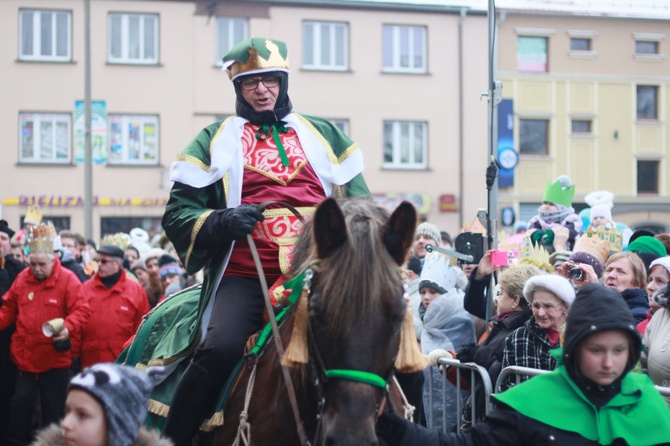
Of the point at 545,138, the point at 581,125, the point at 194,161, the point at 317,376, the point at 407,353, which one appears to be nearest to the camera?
the point at 317,376

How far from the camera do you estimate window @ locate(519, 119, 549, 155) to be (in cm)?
3366

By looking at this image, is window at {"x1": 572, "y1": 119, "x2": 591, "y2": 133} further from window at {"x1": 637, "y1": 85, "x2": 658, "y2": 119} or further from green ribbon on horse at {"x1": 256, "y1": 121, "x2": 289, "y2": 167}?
green ribbon on horse at {"x1": 256, "y1": 121, "x2": 289, "y2": 167}

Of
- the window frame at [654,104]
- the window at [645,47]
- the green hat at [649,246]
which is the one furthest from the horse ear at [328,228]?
the window at [645,47]

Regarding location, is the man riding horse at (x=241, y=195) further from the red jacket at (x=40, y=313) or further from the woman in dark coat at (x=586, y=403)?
the red jacket at (x=40, y=313)

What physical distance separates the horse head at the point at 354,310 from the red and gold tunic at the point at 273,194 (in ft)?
3.20

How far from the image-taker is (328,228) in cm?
366

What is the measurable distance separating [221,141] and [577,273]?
292 centimetres

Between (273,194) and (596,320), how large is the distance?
1.92 meters

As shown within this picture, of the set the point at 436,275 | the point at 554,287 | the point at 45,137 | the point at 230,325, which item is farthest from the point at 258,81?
the point at 45,137

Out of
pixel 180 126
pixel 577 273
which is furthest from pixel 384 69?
pixel 577 273

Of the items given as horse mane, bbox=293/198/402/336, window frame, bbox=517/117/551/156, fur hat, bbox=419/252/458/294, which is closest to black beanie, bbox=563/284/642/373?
horse mane, bbox=293/198/402/336

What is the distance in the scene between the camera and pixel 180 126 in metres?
30.2

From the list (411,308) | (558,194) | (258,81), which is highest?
(258,81)

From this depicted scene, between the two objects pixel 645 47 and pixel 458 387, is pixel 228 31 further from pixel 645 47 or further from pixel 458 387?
pixel 458 387
